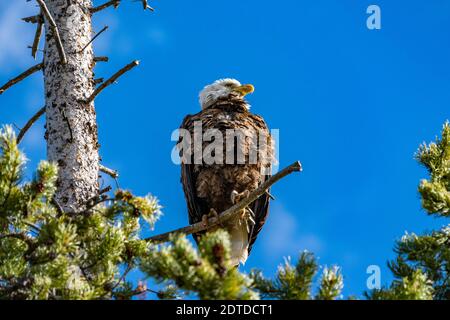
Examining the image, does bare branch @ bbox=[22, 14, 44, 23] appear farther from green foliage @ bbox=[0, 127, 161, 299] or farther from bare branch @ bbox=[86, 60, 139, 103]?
green foliage @ bbox=[0, 127, 161, 299]

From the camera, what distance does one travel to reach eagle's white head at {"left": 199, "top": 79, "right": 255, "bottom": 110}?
24.4 feet

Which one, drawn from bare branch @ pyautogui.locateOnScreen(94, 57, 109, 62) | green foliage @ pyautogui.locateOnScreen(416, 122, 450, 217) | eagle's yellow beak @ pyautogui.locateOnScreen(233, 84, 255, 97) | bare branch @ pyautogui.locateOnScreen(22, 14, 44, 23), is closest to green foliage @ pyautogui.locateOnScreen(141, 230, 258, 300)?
green foliage @ pyautogui.locateOnScreen(416, 122, 450, 217)

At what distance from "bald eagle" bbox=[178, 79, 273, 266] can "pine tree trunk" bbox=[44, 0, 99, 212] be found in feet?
4.37

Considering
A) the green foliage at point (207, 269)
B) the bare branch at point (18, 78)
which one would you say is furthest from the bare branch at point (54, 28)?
the green foliage at point (207, 269)

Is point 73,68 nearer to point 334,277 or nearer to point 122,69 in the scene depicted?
point 122,69

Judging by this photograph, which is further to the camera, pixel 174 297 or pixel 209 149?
pixel 209 149

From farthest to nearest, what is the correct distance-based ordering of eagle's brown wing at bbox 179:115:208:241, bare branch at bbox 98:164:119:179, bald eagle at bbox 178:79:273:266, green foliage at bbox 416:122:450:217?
eagle's brown wing at bbox 179:115:208:241
bald eagle at bbox 178:79:273:266
bare branch at bbox 98:164:119:179
green foliage at bbox 416:122:450:217

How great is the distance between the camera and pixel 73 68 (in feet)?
17.9

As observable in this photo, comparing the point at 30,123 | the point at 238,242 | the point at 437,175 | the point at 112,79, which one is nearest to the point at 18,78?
the point at 30,123

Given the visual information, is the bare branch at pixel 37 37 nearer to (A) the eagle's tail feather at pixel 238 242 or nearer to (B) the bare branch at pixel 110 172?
(B) the bare branch at pixel 110 172

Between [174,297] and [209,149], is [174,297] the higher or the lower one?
the lower one

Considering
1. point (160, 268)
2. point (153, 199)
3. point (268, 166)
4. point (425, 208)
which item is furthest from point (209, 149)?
point (160, 268)

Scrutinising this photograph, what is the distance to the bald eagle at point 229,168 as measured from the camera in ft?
20.7
